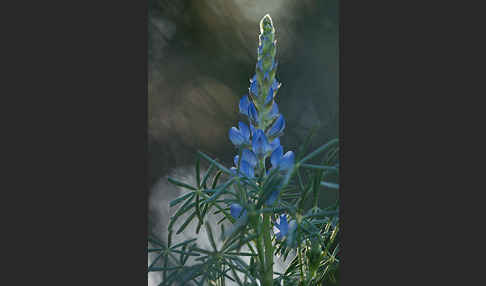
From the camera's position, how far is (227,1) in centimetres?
141

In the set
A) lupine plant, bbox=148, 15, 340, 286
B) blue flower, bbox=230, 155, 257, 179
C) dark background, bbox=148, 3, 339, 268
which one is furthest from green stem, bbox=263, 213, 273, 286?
dark background, bbox=148, 3, 339, 268

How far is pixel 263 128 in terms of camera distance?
4.02ft

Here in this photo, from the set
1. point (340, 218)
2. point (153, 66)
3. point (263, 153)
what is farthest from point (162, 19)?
point (340, 218)

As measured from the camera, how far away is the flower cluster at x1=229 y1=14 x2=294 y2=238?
1.20 metres

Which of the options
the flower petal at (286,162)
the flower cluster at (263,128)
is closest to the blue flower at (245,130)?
the flower cluster at (263,128)

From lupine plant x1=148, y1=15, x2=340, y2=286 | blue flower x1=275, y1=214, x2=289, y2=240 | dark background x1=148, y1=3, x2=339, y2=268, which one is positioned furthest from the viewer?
dark background x1=148, y1=3, x2=339, y2=268

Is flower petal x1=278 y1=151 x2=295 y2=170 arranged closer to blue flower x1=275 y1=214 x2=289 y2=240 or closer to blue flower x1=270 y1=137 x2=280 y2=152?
blue flower x1=270 y1=137 x2=280 y2=152

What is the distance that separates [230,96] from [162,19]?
0.27 m

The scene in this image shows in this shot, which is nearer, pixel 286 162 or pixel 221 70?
pixel 286 162

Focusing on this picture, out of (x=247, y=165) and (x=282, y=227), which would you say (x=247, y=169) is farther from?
(x=282, y=227)

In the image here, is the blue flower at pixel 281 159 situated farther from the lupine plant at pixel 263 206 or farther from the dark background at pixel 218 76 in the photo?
the dark background at pixel 218 76

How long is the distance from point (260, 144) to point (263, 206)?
14cm

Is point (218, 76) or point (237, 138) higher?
point (218, 76)

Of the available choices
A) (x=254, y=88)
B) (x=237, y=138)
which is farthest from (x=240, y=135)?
(x=254, y=88)
